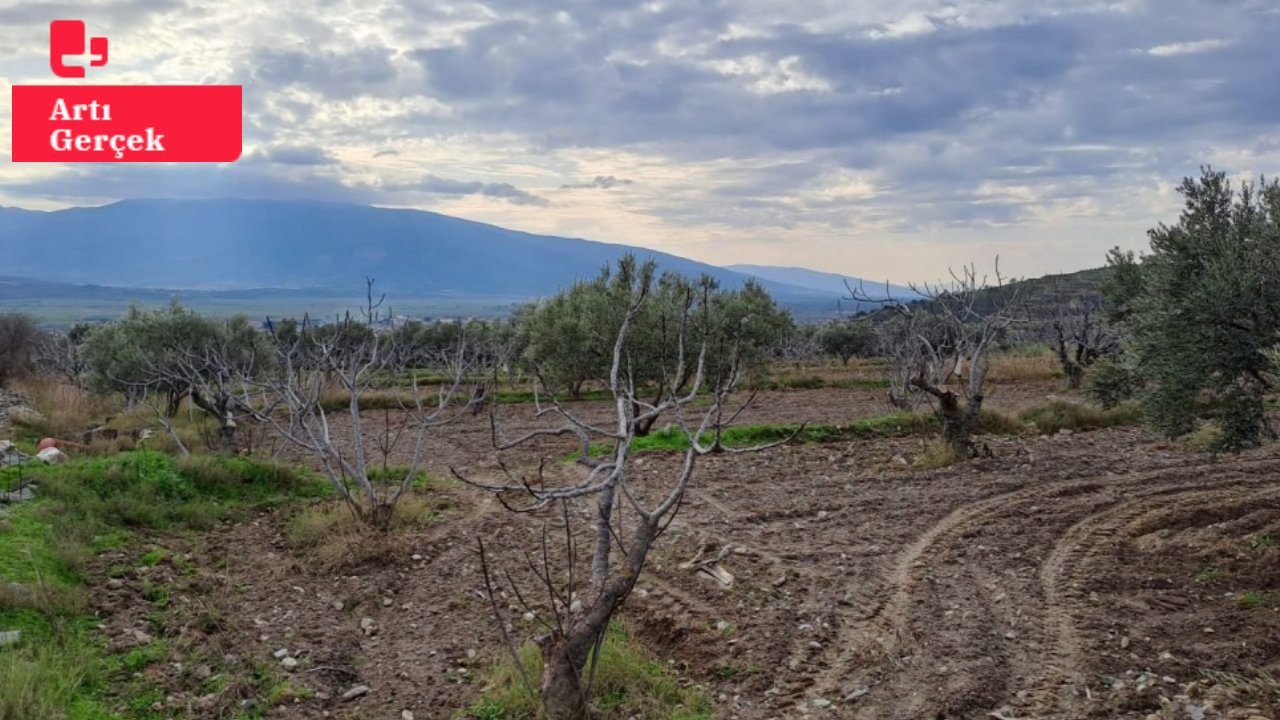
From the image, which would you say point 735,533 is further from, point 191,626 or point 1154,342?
point 191,626

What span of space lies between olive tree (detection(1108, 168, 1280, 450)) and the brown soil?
5.36 ft

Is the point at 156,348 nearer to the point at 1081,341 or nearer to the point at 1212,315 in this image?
the point at 1212,315

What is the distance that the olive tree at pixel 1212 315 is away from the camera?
875 centimetres

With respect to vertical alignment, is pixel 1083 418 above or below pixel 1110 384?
below

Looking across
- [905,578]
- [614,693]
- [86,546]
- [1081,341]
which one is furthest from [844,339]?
[614,693]

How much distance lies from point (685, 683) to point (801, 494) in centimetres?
648

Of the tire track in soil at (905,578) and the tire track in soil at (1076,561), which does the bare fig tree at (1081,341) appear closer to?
the tire track in soil at (905,578)

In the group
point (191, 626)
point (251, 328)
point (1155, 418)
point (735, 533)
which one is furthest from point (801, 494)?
point (251, 328)

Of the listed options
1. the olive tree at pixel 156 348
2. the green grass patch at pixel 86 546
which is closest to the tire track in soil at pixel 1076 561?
the green grass patch at pixel 86 546

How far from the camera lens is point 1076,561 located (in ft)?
30.7

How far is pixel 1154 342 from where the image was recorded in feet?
31.7

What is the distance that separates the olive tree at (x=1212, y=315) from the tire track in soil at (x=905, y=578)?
225cm

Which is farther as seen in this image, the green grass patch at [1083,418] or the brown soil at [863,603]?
the green grass patch at [1083,418]

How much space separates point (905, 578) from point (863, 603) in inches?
39.0
